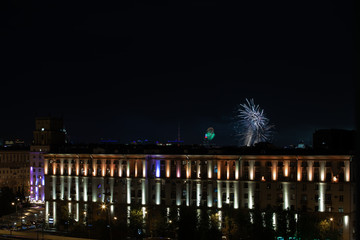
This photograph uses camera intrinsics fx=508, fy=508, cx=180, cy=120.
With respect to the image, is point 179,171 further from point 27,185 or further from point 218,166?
point 27,185

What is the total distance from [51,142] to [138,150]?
96.9 ft

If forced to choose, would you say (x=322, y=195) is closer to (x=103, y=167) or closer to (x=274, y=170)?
(x=274, y=170)

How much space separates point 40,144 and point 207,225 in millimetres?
49508

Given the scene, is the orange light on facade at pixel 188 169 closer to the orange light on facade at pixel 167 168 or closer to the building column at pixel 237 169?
the orange light on facade at pixel 167 168

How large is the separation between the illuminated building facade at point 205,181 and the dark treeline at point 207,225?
6.27ft

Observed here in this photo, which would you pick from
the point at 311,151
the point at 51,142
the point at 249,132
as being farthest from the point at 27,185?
the point at 311,151

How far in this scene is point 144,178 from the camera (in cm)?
6406

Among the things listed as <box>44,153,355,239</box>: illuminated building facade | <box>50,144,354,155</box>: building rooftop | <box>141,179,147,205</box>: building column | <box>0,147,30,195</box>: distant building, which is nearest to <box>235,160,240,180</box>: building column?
<box>44,153,355,239</box>: illuminated building facade

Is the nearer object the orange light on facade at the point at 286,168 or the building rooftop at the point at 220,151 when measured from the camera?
the building rooftop at the point at 220,151

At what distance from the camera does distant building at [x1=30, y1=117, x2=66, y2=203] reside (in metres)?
91.0

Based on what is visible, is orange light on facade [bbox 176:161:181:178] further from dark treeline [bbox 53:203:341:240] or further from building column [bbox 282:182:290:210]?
building column [bbox 282:182:290:210]

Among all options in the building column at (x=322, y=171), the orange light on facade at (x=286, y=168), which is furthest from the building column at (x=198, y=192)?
the building column at (x=322, y=171)

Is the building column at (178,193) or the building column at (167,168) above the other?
the building column at (167,168)

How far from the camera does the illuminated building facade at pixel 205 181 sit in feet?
181
